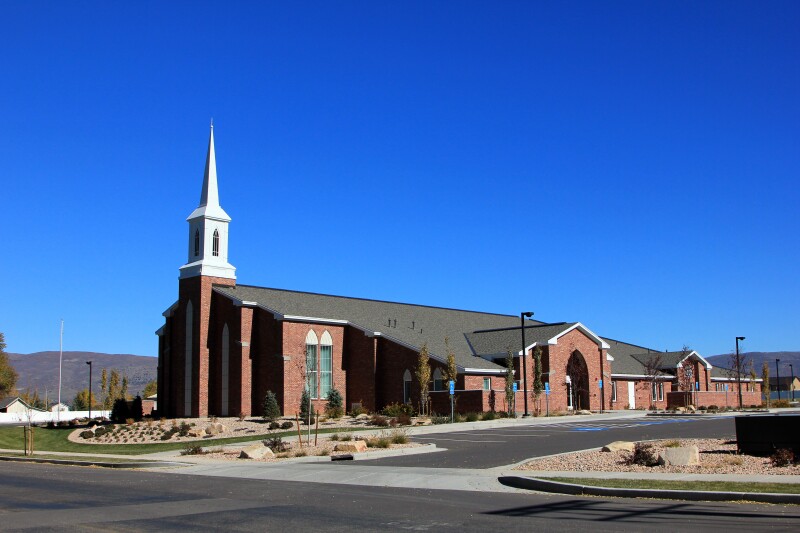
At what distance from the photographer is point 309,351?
50812 millimetres

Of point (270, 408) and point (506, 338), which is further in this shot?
point (506, 338)

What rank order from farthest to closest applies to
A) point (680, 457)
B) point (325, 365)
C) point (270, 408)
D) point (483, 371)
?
point (325, 365) → point (483, 371) → point (270, 408) → point (680, 457)

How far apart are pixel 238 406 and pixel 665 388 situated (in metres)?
35.7

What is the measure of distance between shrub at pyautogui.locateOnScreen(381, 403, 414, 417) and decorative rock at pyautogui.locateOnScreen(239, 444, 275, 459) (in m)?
18.5

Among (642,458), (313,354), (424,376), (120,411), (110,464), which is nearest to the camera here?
(642,458)

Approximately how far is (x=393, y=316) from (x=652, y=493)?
4432cm

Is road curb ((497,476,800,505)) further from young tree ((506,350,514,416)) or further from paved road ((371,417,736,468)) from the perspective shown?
young tree ((506,350,514,416))

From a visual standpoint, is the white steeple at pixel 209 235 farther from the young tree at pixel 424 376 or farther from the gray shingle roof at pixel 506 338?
the gray shingle roof at pixel 506 338

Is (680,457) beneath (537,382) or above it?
beneath

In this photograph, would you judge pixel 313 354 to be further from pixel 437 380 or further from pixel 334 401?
pixel 437 380

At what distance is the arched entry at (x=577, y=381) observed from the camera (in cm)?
5638

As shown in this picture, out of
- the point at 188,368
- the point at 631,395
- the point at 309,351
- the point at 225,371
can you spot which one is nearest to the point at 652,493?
the point at 309,351

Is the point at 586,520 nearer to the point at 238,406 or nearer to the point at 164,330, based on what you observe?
the point at 238,406

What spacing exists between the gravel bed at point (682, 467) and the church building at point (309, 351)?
25952 millimetres
